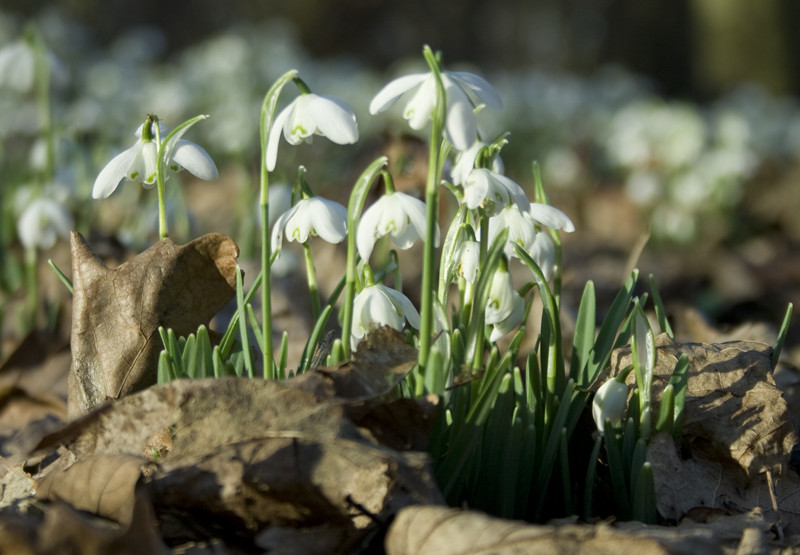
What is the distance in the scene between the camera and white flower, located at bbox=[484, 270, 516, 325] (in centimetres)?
143

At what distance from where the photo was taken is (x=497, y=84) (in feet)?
31.4

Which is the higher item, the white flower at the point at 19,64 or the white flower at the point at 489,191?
the white flower at the point at 19,64

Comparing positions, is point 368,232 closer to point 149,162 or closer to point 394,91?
point 394,91

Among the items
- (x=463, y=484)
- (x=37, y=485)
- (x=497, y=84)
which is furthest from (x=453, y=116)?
(x=497, y=84)

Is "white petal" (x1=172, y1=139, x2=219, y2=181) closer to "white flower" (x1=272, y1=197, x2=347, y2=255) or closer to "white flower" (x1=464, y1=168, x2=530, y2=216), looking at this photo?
"white flower" (x1=272, y1=197, x2=347, y2=255)

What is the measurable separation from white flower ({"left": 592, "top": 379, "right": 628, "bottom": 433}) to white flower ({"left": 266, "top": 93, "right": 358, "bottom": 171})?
0.52m

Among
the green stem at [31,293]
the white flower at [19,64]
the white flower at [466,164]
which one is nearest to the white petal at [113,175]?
the white flower at [466,164]

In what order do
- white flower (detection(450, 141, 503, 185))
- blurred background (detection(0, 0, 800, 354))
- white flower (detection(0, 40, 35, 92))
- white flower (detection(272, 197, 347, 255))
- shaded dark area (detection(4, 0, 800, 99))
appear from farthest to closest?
shaded dark area (detection(4, 0, 800, 99)) < blurred background (detection(0, 0, 800, 354)) < white flower (detection(0, 40, 35, 92)) < white flower (detection(450, 141, 503, 185)) < white flower (detection(272, 197, 347, 255))

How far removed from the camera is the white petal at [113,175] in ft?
4.95

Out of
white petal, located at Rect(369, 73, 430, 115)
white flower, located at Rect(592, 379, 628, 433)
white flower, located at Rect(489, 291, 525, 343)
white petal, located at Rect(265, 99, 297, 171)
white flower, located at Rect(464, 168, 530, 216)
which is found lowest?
white flower, located at Rect(592, 379, 628, 433)

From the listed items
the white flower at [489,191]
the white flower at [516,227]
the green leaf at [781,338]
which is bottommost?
the green leaf at [781,338]

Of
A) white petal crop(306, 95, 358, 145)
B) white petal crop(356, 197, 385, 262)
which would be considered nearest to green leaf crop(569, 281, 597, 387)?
white petal crop(356, 197, 385, 262)

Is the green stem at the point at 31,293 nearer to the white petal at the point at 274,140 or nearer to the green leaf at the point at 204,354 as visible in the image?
the green leaf at the point at 204,354

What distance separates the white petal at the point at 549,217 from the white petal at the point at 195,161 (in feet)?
1.65
